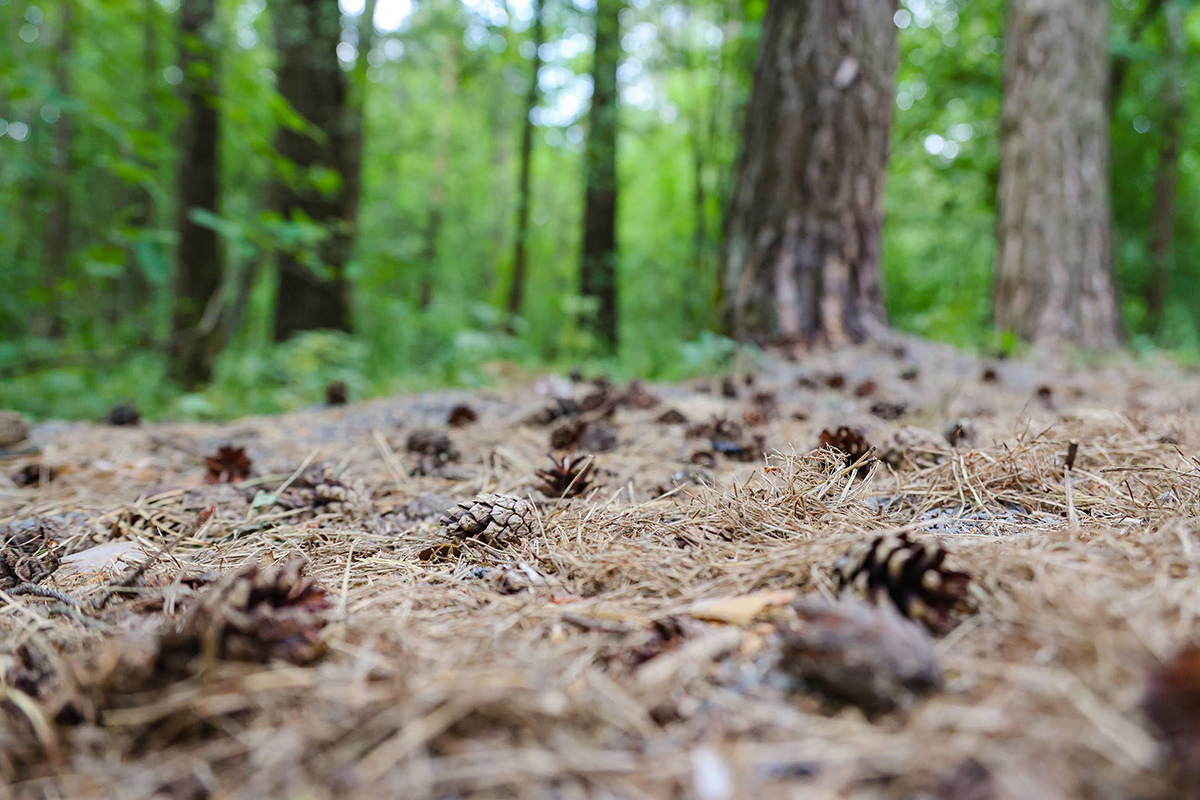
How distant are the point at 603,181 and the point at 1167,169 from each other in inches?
299

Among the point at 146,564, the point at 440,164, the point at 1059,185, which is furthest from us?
the point at 440,164

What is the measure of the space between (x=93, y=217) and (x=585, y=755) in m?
16.0

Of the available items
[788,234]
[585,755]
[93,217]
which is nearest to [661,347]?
[788,234]

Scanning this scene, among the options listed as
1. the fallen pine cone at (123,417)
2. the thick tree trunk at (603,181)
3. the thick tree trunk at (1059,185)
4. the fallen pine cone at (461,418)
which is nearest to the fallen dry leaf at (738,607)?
the fallen pine cone at (461,418)

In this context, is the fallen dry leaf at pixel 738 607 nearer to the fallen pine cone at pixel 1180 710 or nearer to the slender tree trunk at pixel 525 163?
the fallen pine cone at pixel 1180 710

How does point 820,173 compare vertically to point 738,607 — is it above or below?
above

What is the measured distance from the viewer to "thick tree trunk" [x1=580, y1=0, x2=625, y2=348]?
20.8 feet

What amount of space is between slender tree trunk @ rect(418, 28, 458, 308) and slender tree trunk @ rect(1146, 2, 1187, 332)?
8942 millimetres

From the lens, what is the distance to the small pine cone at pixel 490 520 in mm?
1282

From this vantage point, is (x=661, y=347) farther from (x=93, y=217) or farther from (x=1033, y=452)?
(x=93, y=217)

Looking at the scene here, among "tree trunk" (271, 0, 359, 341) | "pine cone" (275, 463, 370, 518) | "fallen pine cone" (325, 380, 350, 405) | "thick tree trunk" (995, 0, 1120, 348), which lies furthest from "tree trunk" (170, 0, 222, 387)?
"thick tree trunk" (995, 0, 1120, 348)

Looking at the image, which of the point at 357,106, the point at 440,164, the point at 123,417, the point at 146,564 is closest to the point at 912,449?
the point at 146,564

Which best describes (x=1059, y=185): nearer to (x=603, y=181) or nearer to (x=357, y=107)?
(x=603, y=181)

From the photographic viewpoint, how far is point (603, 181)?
668 cm
